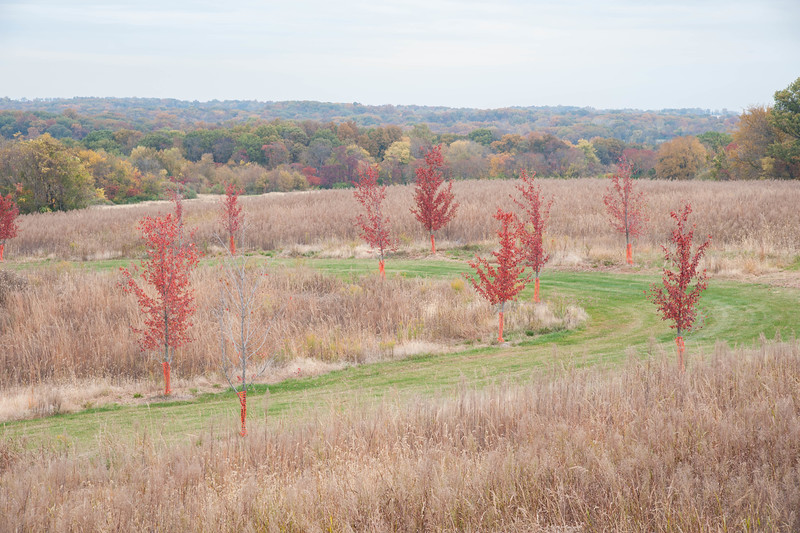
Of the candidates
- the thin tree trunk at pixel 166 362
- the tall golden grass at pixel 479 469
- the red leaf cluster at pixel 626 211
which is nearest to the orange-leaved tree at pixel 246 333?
the thin tree trunk at pixel 166 362

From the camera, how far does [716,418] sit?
6363mm

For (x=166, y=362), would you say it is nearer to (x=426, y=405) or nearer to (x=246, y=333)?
(x=246, y=333)

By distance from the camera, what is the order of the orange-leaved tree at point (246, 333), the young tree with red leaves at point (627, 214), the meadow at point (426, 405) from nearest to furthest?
the meadow at point (426, 405)
the orange-leaved tree at point (246, 333)
the young tree with red leaves at point (627, 214)

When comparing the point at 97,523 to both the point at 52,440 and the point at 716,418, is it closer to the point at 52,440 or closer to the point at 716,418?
the point at 52,440

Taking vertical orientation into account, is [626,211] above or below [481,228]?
above

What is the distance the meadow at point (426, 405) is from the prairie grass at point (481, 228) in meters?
0.27

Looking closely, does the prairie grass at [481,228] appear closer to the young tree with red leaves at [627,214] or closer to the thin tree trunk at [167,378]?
the young tree with red leaves at [627,214]

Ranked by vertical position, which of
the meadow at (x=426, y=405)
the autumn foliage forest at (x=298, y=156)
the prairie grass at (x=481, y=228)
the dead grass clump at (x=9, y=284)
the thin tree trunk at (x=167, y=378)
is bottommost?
the thin tree trunk at (x=167, y=378)

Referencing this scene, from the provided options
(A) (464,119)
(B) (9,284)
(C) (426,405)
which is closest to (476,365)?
(C) (426,405)

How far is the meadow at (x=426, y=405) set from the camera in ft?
16.7

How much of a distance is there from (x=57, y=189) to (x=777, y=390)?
119ft

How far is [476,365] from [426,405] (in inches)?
157

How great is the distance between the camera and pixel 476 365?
441 inches

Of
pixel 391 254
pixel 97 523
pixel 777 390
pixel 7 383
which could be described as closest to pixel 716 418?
pixel 777 390
